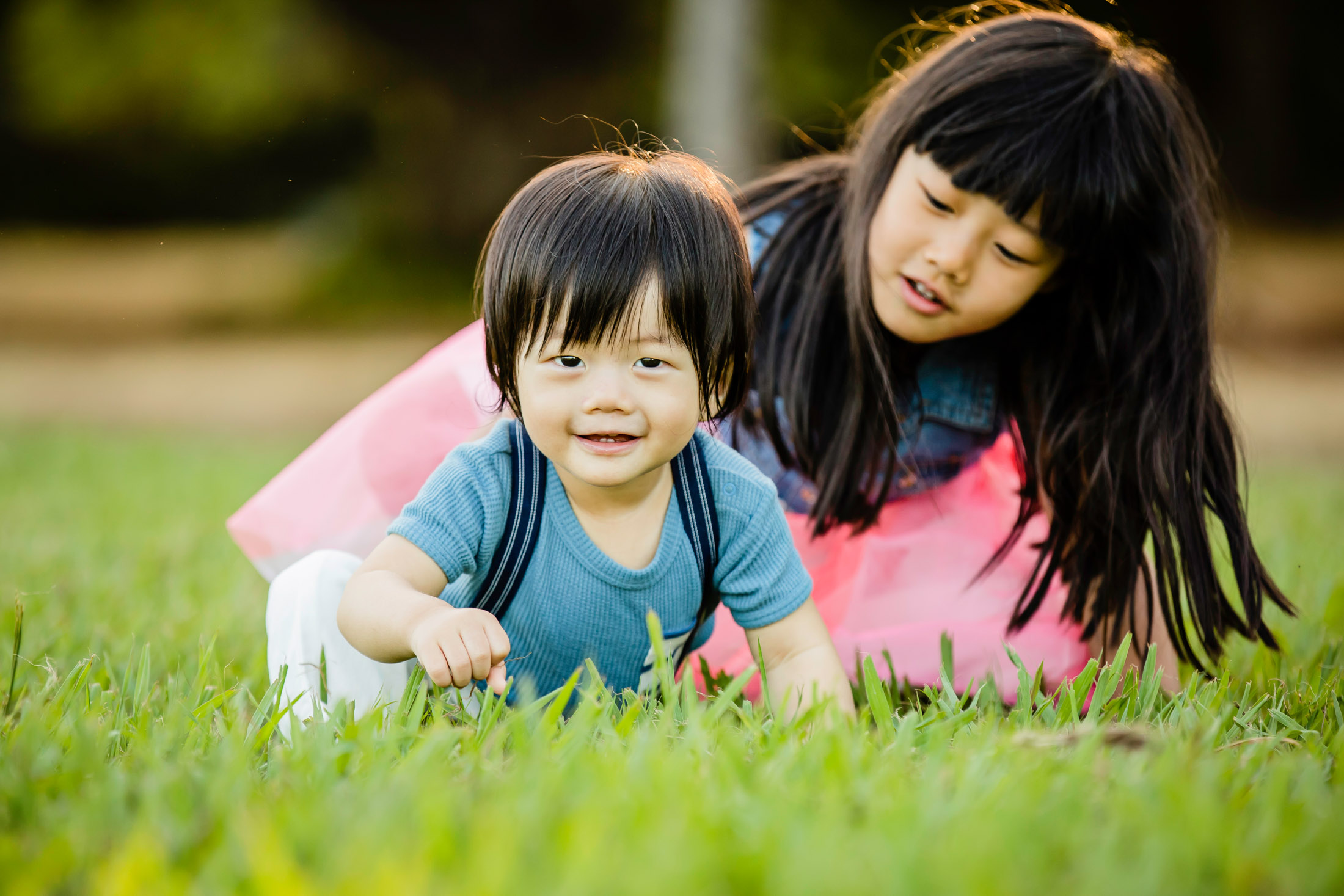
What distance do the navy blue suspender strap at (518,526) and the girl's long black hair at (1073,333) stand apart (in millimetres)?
615

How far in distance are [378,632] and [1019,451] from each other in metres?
1.24

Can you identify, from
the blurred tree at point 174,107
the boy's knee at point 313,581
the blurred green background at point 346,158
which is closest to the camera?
the boy's knee at point 313,581

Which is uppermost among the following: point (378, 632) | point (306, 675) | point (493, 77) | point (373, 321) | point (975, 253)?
point (493, 77)

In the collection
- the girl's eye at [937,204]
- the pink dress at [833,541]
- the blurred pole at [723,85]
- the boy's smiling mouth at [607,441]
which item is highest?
the blurred pole at [723,85]

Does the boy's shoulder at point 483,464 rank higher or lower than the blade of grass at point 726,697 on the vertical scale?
higher

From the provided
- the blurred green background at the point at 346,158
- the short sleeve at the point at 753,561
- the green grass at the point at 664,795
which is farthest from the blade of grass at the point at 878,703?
the blurred green background at the point at 346,158

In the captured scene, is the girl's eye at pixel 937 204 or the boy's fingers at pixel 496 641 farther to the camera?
the girl's eye at pixel 937 204

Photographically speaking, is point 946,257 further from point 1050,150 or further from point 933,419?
point 933,419

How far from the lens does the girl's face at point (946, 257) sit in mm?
1668

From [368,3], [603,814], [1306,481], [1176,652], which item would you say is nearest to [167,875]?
[603,814]

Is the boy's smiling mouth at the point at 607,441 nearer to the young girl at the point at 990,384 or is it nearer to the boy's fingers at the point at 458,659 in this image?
Result: the boy's fingers at the point at 458,659

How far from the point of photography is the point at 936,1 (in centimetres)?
959

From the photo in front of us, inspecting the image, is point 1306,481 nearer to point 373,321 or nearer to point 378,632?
point 378,632

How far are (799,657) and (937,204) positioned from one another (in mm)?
758
